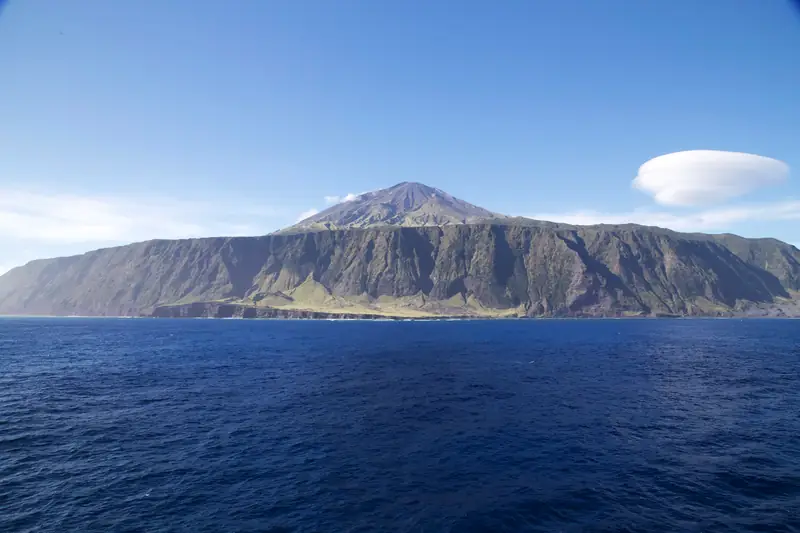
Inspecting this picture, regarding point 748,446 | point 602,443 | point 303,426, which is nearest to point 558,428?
point 602,443

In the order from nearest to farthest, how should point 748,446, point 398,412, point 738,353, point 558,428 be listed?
1. point 748,446
2. point 558,428
3. point 398,412
4. point 738,353

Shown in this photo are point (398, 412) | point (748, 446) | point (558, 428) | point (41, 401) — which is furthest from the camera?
point (41, 401)

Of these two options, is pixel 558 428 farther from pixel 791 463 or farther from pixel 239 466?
pixel 239 466

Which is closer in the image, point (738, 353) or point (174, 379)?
point (174, 379)

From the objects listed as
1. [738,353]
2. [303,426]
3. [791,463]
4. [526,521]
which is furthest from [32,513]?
[738,353]

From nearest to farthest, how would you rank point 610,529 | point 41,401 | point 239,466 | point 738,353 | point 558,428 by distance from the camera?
point 610,529 → point 239,466 → point 558,428 → point 41,401 → point 738,353

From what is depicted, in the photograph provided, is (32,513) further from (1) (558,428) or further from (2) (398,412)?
(1) (558,428)
